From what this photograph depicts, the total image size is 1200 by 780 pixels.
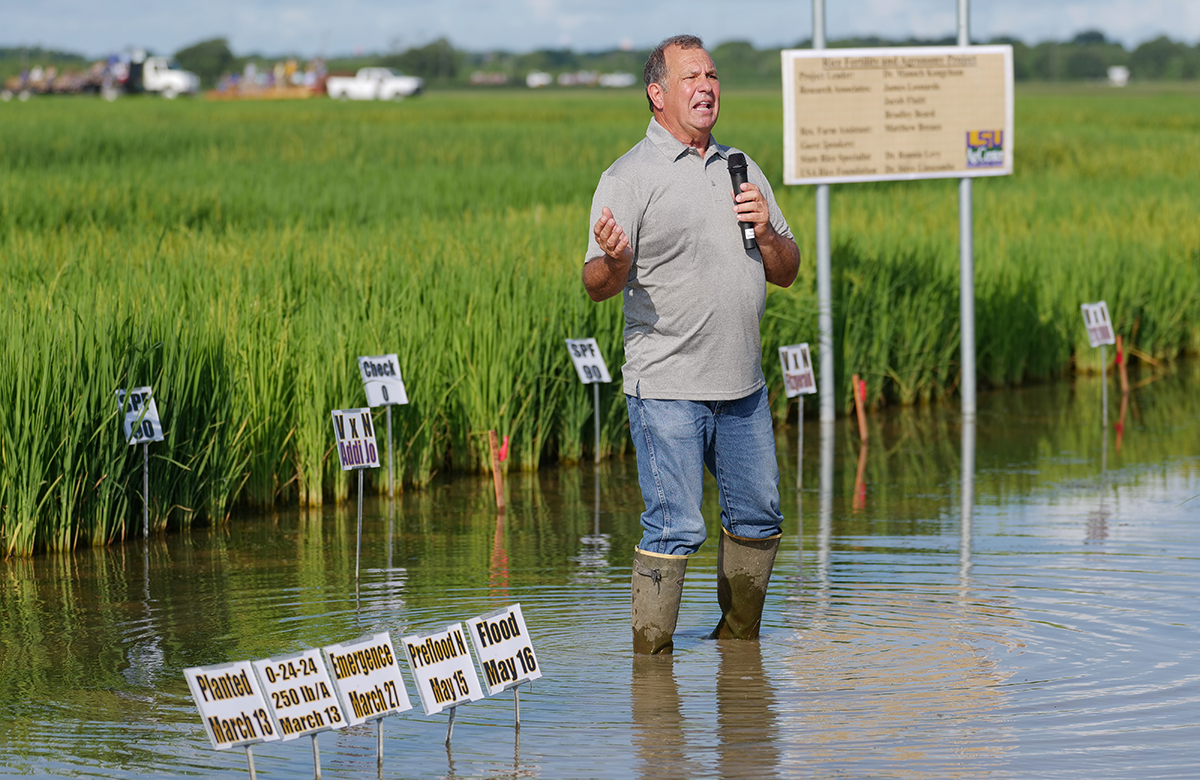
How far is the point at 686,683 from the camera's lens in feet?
18.6

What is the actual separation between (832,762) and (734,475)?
4.58 ft

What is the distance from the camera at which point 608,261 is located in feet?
17.9

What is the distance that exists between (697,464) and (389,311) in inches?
180

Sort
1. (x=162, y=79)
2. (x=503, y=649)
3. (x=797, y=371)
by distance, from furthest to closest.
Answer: (x=162, y=79) → (x=797, y=371) → (x=503, y=649)

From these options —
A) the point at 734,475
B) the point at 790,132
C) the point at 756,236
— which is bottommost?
the point at 734,475

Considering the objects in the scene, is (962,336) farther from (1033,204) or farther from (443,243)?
(1033,204)

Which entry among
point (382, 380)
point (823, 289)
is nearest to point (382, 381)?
point (382, 380)

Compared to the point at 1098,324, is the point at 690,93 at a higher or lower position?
higher

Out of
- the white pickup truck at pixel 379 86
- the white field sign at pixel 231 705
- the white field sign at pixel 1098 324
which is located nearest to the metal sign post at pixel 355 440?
the white field sign at pixel 231 705

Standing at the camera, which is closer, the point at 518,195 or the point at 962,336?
the point at 962,336

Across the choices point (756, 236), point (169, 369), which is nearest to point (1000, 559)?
point (756, 236)

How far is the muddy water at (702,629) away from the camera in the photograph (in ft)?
16.3

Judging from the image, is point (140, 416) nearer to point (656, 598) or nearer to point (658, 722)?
point (656, 598)

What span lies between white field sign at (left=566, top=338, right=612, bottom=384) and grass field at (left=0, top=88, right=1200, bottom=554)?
1.01 feet
